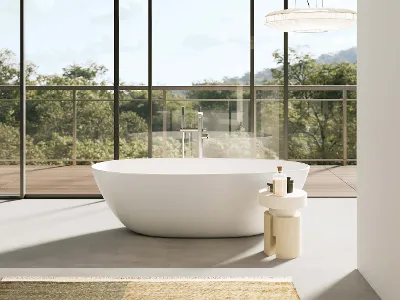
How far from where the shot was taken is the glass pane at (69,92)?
5754mm

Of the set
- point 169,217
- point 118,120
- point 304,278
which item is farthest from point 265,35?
point 304,278

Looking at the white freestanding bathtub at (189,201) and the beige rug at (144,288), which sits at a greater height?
the white freestanding bathtub at (189,201)

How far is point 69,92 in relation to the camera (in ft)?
18.9

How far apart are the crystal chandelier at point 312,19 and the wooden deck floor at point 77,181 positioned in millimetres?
1880

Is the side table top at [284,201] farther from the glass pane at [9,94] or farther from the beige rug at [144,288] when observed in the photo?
the glass pane at [9,94]

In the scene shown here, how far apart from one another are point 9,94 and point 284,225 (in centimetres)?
344

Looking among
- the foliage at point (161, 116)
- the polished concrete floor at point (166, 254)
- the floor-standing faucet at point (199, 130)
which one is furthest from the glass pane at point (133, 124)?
the polished concrete floor at point (166, 254)

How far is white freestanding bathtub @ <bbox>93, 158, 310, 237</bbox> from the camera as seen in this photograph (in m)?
3.92

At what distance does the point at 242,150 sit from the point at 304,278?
8.51 ft

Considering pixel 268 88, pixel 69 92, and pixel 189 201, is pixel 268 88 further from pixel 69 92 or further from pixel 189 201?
pixel 189 201

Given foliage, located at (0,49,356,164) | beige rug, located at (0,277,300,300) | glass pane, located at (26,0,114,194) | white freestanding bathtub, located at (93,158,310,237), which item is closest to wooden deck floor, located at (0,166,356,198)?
glass pane, located at (26,0,114,194)

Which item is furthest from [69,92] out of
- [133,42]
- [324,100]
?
[324,100]

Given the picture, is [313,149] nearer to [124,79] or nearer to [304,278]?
[124,79]

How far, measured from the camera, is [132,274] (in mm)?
3316
